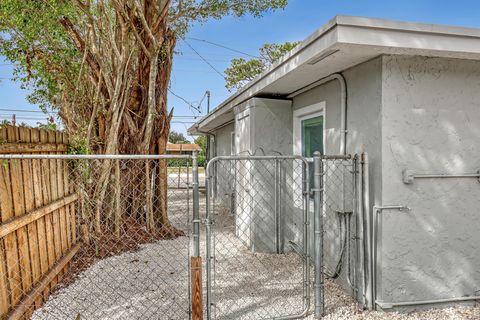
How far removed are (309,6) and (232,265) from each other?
42.3 feet

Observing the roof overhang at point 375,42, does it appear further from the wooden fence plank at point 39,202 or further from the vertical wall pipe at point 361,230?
the wooden fence plank at point 39,202

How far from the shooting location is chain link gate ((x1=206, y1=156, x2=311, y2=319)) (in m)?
3.82

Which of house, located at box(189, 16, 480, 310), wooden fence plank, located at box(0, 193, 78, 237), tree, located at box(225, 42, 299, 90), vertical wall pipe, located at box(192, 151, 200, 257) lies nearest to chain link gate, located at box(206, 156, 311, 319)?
house, located at box(189, 16, 480, 310)

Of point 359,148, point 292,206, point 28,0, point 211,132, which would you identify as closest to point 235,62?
point 211,132

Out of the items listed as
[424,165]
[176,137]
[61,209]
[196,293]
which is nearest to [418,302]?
[424,165]

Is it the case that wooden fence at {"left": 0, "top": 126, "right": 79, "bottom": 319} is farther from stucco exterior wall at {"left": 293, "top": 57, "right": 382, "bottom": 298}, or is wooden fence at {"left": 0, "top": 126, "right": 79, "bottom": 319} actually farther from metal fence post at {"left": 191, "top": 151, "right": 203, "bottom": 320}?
stucco exterior wall at {"left": 293, "top": 57, "right": 382, "bottom": 298}

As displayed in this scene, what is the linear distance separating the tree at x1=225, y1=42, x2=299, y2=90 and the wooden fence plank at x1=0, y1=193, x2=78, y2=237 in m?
18.2

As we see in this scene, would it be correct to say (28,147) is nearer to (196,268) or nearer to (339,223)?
(196,268)

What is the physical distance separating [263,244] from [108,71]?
3957 millimetres

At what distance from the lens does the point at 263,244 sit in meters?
5.51

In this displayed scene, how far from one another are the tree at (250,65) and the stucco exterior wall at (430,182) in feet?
59.8

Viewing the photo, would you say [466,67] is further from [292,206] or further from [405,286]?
[292,206]

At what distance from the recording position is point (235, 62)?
22.6 meters

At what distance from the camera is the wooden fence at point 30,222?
290 cm
